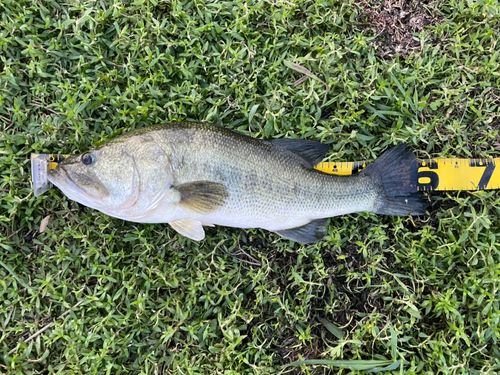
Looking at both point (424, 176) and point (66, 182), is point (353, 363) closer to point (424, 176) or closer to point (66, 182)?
point (424, 176)

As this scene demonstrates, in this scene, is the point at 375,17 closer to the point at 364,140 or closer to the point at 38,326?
the point at 364,140

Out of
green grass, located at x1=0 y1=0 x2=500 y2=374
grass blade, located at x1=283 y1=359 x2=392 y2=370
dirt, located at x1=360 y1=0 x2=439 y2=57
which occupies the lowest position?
grass blade, located at x1=283 y1=359 x2=392 y2=370

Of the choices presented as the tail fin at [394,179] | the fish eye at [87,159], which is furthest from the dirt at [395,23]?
the fish eye at [87,159]

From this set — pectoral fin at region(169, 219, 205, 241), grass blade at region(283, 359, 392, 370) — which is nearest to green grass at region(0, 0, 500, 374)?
grass blade at region(283, 359, 392, 370)

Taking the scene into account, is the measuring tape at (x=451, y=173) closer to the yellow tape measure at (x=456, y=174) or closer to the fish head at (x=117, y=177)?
the yellow tape measure at (x=456, y=174)

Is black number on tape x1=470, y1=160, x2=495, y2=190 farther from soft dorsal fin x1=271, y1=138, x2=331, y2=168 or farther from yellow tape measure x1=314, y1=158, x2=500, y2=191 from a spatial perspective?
soft dorsal fin x1=271, y1=138, x2=331, y2=168

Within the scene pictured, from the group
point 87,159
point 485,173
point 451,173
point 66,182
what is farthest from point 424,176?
point 66,182

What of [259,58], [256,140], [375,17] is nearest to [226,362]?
[256,140]
